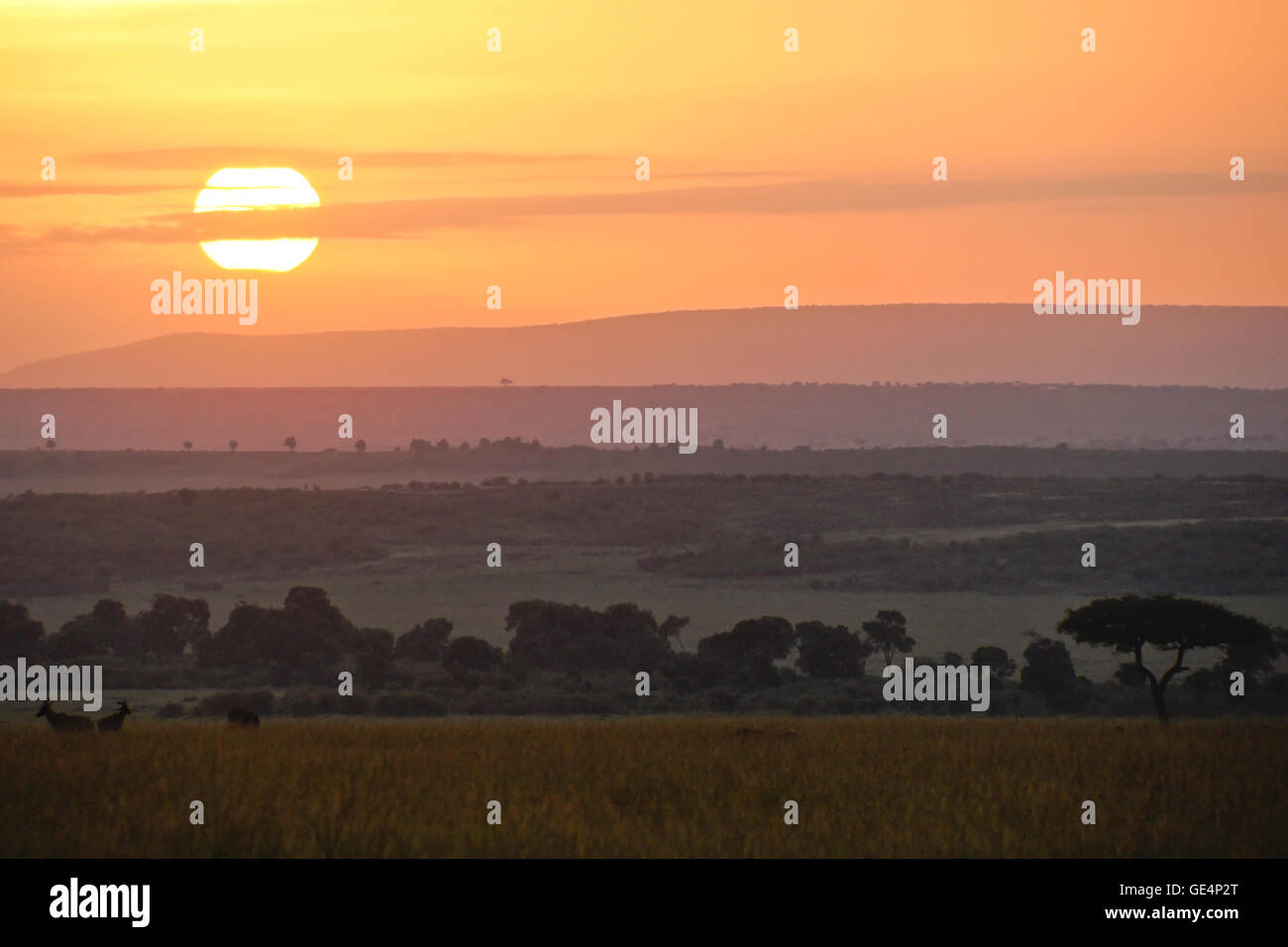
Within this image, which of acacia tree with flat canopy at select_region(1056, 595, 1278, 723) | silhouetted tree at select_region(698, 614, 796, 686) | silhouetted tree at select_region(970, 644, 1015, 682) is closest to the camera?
acacia tree with flat canopy at select_region(1056, 595, 1278, 723)

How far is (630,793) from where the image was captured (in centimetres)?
1566

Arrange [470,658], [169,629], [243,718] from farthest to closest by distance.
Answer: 1. [169,629]
2. [470,658]
3. [243,718]

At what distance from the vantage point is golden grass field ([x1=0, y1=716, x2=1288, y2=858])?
13.0 metres

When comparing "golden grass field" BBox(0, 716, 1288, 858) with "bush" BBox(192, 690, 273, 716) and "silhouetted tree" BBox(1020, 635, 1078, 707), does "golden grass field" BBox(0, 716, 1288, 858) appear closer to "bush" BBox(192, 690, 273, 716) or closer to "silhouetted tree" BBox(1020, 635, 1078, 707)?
"silhouetted tree" BBox(1020, 635, 1078, 707)

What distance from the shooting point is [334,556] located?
96812mm

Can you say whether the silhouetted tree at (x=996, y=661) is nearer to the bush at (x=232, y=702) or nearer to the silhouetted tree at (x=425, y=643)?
the silhouetted tree at (x=425, y=643)

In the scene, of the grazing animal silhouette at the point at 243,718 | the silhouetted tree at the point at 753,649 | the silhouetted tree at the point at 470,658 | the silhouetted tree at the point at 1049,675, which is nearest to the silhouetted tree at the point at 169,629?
the silhouetted tree at the point at 470,658

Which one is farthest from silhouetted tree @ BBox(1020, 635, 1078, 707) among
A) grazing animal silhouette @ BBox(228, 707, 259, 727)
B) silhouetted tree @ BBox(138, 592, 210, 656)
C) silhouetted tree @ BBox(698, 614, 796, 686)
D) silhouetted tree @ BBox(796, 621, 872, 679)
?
silhouetted tree @ BBox(138, 592, 210, 656)

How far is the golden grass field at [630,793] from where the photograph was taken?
513 inches

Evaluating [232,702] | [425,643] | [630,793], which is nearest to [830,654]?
[425,643]

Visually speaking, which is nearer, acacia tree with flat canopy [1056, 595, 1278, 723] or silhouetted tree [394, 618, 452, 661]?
acacia tree with flat canopy [1056, 595, 1278, 723]

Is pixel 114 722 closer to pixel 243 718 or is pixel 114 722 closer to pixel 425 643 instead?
pixel 243 718
